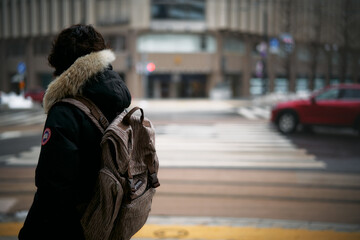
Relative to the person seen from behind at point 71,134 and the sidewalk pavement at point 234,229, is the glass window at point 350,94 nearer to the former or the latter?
the sidewalk pavement at point 234,229

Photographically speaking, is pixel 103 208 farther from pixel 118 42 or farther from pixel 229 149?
pixel 118 42

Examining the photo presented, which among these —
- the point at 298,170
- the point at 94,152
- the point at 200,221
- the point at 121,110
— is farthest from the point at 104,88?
the point at 298,170


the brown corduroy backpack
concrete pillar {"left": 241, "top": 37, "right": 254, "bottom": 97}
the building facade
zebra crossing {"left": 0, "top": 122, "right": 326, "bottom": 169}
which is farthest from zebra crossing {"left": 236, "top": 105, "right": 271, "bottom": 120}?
concrete pillar {"left": 241, "top": 37, "right": 254, "bottom": 97}

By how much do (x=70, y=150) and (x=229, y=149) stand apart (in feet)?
31.0

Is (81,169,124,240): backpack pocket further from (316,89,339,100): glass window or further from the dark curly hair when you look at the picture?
(316,89,339,100): glass window

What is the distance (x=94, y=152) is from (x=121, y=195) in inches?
10.5

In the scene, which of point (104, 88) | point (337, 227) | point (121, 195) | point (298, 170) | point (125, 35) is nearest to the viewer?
point (121, 195)

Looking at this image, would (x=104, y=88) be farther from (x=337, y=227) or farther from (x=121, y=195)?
(x=337, y=227)

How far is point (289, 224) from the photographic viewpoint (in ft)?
16.1

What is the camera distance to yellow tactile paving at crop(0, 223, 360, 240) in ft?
14.7

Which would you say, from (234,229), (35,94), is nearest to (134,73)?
(35,94)

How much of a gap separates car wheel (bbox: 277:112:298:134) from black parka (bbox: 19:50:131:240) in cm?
1324

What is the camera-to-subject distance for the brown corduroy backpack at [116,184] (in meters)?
1.98

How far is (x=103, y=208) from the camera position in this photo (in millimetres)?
2014
